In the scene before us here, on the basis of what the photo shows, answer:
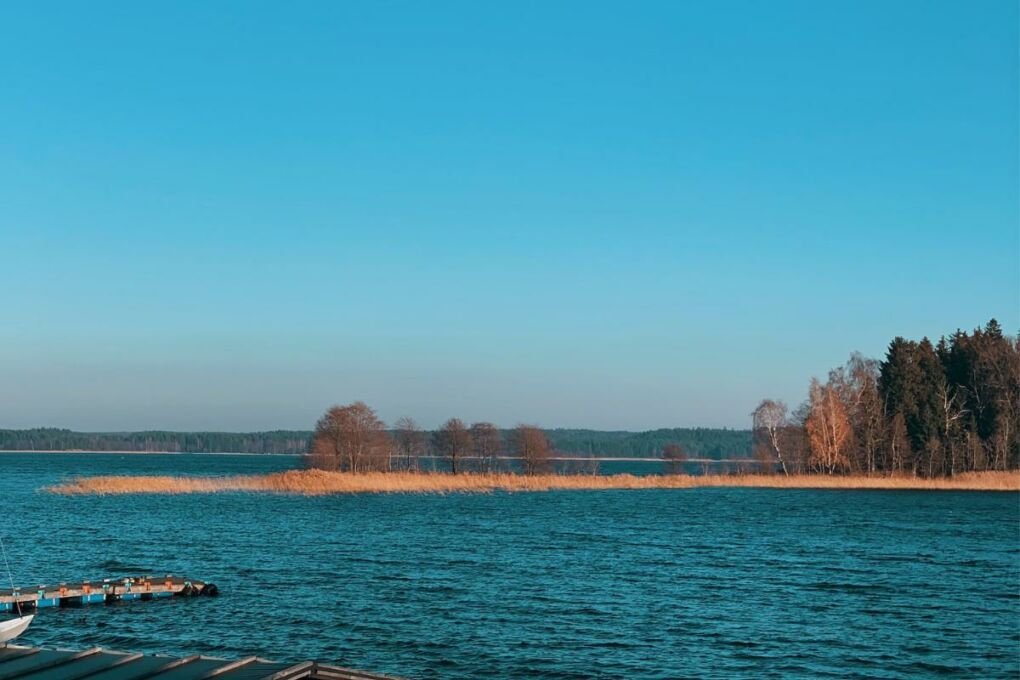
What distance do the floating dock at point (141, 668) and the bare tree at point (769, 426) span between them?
10025 centimetres

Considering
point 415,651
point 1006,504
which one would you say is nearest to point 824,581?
point 415,651

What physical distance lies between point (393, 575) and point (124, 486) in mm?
49259

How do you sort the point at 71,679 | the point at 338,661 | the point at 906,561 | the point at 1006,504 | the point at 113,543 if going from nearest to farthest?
the point at 71,679
the point at 338,661
the point at 906,561
the point at 113,543
the point at 1006,504

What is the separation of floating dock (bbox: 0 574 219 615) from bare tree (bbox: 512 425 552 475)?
254 ft

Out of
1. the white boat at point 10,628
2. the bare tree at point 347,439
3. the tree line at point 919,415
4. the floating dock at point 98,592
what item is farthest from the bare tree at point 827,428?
the white boat at point 10,628

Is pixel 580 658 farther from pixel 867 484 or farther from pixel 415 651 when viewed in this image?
pixel 867 484

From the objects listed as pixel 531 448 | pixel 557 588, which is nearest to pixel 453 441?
pixel 531 448

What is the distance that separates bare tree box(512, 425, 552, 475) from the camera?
11169 cm

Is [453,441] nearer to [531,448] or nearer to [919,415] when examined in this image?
[531,448]

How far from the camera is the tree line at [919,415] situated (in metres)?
101

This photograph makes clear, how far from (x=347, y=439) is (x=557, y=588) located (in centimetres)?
6886

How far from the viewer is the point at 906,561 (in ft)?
146

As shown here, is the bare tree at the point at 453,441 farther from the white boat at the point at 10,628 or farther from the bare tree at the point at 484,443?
the white boat at the point at 10,628

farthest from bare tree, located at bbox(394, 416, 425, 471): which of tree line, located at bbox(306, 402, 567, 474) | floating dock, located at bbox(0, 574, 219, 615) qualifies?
floating dock, located at bbox(0, 574, 219, 615)
